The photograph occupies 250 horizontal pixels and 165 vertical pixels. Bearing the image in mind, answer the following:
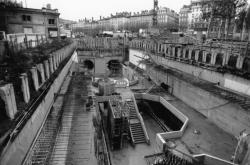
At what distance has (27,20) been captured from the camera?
3347cm

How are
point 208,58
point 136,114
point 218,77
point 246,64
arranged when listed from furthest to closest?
point 208,58 < point 136,114 < point 218,77 < point 246,64

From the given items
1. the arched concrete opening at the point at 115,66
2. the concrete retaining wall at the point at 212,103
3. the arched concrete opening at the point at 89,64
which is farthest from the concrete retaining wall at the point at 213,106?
the arched concrete opening at the point at 89,64

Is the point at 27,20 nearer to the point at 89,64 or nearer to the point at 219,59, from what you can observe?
the point at 89,64

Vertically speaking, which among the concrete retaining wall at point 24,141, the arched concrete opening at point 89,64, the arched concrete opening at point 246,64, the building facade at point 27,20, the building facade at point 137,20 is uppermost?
the building facade at point 137,20

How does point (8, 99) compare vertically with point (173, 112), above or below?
above

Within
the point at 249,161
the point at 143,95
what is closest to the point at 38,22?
the point at 143,95

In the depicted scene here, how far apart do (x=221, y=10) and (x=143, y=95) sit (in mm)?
26862

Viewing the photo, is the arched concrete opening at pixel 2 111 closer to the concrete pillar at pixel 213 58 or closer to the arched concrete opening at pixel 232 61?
the arched concrete opening at pixel 232 61

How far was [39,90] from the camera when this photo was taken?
1071 cm

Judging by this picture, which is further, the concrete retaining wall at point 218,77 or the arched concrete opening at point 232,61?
the arched concrete opening at point 232,61

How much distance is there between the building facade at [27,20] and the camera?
1218 inches

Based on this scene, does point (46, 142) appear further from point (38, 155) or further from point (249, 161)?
point (249, 161)

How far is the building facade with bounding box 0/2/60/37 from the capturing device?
30.9m

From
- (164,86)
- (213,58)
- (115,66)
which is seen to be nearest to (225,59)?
(213,58)
